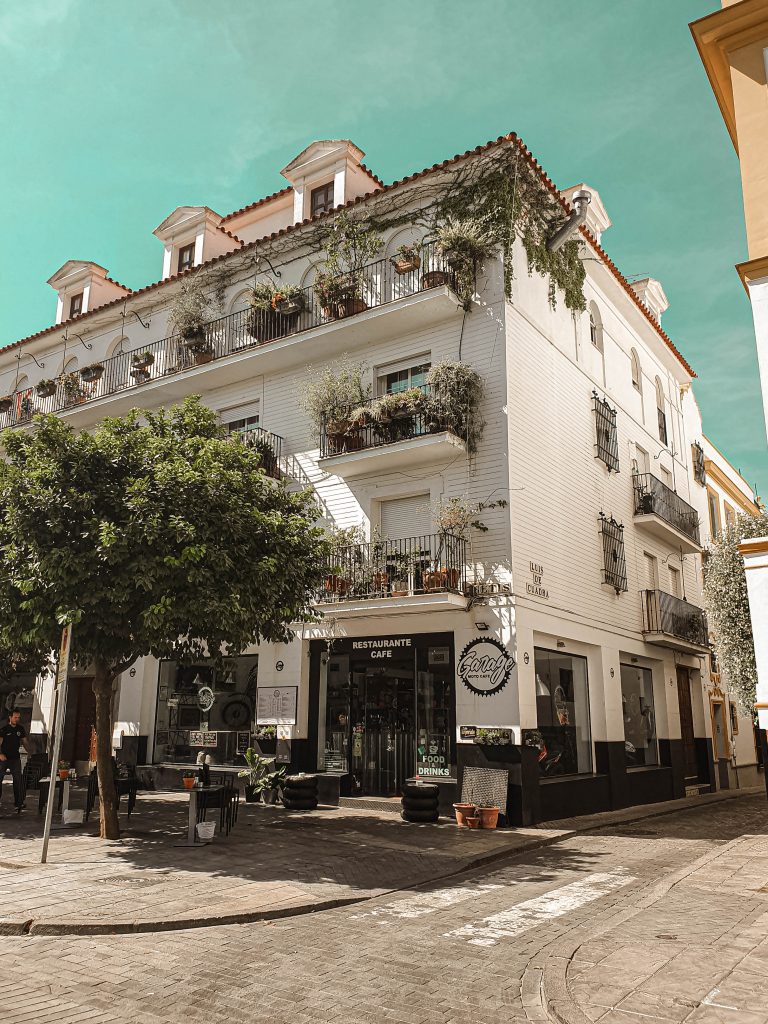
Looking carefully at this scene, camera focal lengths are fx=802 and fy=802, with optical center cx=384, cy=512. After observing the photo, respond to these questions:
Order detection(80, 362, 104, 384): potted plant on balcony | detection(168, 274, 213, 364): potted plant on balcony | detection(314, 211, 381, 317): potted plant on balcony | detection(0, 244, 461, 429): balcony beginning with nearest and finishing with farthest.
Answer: detection(0, 244, 461, 429): balcony → detection(314, 211, 381, 317): potted plant on balcony → detection(168, 274, 213, 364): potted plant on balcony → detection(80, 362, 104, 384): potted plant on balcony

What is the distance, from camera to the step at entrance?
15.5m

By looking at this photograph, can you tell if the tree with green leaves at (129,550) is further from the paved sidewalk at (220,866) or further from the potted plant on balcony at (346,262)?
the potted plant on balcony at (346,262)

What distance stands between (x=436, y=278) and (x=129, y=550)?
9296mm

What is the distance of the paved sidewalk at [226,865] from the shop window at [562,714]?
148 cm

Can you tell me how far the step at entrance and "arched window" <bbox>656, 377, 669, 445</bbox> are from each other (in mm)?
15224

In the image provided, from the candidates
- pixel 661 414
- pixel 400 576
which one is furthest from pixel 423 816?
pixel 661 414

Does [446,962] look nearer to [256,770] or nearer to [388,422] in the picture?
[256,770]

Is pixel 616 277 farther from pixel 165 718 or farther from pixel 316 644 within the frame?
pixel 165 718

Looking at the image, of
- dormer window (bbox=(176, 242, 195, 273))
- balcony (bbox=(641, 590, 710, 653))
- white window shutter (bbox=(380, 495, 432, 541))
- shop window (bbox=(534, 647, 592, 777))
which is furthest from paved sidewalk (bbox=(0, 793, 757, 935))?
dormer window (bbox=(176, 242, 195, 273))

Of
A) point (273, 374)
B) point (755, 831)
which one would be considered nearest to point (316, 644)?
point (273, 374)

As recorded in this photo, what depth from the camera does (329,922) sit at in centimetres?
747

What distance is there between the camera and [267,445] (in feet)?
62.4

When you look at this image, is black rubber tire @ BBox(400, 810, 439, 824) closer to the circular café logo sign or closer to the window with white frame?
the circular café logo sign

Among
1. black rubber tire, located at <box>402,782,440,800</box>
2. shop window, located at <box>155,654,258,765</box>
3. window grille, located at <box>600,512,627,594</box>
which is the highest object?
window grille, located at <box>600,512,627,594</box>
